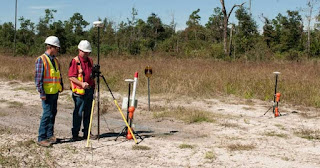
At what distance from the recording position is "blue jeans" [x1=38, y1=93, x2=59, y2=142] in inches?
220

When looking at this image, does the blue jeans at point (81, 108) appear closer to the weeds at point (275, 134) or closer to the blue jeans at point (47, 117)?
the blue jeans at point (47, 117)

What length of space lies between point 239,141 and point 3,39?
39.1 m

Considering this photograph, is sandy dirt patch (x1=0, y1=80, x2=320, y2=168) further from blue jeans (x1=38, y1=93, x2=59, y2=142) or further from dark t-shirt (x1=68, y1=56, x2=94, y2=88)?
dark t-shirt (x1=68, y1=56, x2=94, y2=88)

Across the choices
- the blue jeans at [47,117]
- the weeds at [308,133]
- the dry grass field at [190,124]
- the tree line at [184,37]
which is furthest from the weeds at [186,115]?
the tree line at [184,37]

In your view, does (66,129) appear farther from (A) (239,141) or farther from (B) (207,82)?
(B) (207,82)

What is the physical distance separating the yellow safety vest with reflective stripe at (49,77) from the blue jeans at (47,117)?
0.11 meters

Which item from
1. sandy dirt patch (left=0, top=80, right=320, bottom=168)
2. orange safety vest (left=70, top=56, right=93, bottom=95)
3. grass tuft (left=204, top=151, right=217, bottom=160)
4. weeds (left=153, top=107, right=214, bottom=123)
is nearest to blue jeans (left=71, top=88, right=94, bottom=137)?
orange safety vest (left=70, top=56, right=93, bottom=95)

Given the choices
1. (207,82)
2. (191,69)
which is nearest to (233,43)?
(191,69)

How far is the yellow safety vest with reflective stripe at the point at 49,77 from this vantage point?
545cm

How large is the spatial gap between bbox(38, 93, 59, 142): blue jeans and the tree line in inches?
794

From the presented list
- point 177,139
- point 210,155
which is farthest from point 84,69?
point 210,155

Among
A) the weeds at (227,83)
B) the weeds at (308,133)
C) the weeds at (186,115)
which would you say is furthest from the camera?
the weeds at (227,83)

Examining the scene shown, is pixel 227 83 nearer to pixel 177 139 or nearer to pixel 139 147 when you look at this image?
pixel 177 139

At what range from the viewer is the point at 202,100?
1057 centimetres
